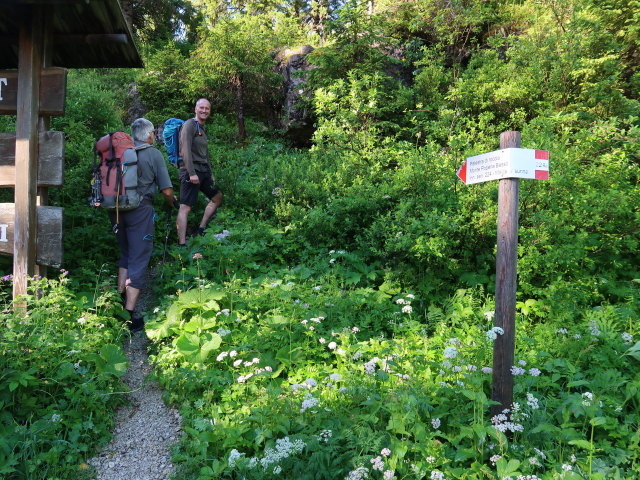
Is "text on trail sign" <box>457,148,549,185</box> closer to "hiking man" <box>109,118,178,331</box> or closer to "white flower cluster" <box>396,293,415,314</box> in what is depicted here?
"white flower cluster" <box>396,293,415,314</box>

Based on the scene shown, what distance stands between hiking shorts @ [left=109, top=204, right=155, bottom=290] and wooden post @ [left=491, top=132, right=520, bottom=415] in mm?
3841

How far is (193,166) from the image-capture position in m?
6.73

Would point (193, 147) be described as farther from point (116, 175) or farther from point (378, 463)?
point (378, 463)

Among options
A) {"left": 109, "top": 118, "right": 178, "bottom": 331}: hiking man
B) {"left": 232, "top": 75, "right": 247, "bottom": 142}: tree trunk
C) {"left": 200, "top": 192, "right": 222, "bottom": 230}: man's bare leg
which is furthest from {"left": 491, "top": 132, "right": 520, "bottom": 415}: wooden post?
{"left": 232, "top": 75, "right": 247, "bottom": 142}: tree trunk

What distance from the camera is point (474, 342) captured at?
3822 millimetres

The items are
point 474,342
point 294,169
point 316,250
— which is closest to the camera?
point 474,342

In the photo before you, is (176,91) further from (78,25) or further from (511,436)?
(511,436)

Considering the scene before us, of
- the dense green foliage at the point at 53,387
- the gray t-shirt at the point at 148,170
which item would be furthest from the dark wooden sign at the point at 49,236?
the gray t-shirt at the point at 148,170

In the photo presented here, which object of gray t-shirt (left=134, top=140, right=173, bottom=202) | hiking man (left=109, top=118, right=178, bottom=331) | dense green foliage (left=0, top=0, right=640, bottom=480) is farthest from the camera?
gray t-shirt (left=134, top=140, right=173, bottom=202)

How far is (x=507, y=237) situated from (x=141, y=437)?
122 inches

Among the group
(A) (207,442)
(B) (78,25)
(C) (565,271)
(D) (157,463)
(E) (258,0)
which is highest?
(E) (258,0)

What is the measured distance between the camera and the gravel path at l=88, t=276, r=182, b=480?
305 cm

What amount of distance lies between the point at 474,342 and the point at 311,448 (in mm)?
1882

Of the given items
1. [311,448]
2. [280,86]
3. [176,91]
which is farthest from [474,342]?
[176,91]
